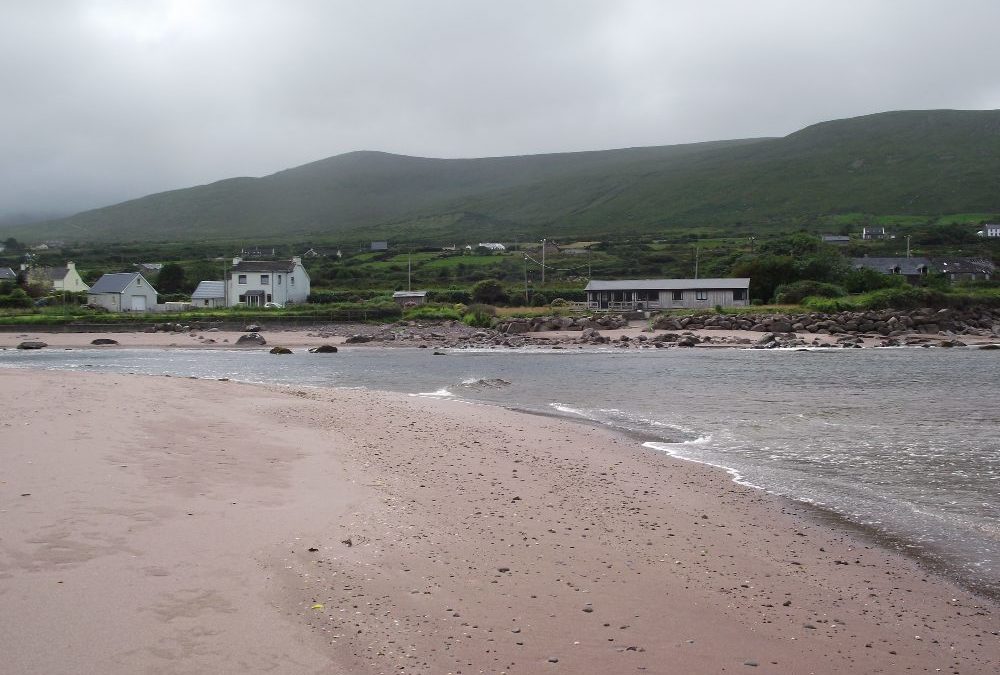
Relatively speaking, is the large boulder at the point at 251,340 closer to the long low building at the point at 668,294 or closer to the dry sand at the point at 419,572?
the long low building at the point at 668,294

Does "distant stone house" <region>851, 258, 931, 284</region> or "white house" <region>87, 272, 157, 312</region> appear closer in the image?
"white house" <region>87, 272, 157, 312</region>

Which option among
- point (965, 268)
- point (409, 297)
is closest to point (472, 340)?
point (409, 297)

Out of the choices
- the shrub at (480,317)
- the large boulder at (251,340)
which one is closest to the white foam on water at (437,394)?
the large boulder at (251,340)

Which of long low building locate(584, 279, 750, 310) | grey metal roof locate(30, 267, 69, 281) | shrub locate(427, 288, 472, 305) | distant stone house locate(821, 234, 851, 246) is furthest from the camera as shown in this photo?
distant stone house locate(821, 234, 851, 246)

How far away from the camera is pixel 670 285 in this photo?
81.4 meters

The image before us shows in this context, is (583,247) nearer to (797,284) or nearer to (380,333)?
(797,284)

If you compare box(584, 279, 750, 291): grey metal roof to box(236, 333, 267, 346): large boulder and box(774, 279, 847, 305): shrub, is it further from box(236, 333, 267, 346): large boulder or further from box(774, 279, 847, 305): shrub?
box(236, 333, 267, 346): large boulder

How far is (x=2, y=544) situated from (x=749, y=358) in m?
37.8

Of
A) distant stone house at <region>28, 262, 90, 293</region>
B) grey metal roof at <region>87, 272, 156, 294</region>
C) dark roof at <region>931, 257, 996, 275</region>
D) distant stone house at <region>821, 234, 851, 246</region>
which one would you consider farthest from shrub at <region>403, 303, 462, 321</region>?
distant stone house at <region>821, 234, 851, 246</region>

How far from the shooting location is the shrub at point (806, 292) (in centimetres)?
7375

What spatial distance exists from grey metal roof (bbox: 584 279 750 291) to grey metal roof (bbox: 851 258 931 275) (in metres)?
22.8

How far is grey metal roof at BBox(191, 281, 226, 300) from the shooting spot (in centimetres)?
8944

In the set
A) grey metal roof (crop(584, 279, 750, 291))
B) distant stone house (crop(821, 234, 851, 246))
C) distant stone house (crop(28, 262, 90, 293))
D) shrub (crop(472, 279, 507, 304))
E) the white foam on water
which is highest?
distant stone house (crop(821, 234, 851, 246))

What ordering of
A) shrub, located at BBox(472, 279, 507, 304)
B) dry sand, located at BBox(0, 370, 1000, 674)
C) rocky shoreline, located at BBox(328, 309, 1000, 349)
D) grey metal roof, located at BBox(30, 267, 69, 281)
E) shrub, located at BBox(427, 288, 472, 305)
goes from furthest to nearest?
1. grey metal roof, located at BBox(30, 267, 69, 281)
2. shrub, located at BBox(427, 288, 472, 305)
3. shrub, located at BBox(472, 279, 507, 304)
4. rocky shoreline, located at BBox(328, 309, 1000, 349)
5. dry sand, located at BBox(0, 370, 1000, 674)
